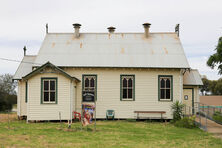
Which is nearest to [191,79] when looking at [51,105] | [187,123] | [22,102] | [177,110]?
[177,110]

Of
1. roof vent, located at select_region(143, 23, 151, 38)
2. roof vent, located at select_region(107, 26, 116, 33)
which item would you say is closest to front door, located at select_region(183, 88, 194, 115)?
roof vent, located at select_region(143, 23, 151, 38)

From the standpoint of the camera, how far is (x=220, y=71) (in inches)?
912

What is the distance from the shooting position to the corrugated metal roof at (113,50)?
2290cm

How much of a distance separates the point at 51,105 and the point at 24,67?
522 cm

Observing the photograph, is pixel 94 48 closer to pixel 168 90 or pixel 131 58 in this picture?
pixel 131 58

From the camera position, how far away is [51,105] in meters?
21.1

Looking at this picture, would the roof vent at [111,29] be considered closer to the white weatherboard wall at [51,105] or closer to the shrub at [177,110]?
the white weatherboard wall at [51,105]

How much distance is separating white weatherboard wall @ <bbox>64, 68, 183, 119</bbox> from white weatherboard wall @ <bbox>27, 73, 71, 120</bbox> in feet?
5.76

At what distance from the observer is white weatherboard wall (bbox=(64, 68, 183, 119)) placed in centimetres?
2256

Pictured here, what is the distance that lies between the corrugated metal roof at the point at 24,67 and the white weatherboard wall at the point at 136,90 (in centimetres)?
354

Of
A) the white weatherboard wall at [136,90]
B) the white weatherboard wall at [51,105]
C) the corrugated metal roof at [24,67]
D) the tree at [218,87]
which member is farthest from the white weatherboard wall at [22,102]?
the tree at [218,87]

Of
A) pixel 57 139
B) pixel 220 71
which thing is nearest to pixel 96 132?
pixel 57 139

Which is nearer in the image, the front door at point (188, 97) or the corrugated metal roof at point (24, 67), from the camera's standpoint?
the corrugated metal roof at point (24, 67)

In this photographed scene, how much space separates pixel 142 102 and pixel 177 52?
4599mm
